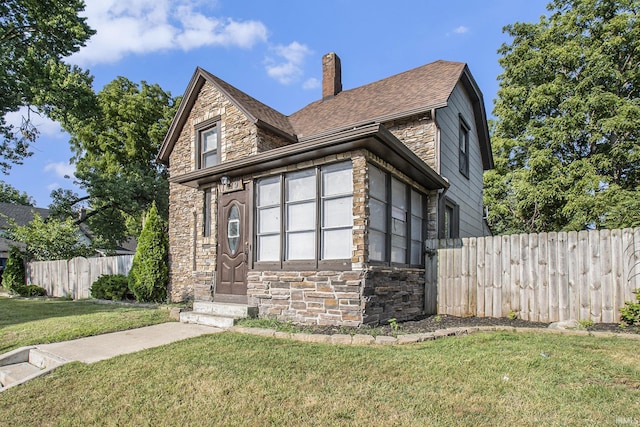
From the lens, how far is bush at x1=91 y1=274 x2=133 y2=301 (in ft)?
37.7

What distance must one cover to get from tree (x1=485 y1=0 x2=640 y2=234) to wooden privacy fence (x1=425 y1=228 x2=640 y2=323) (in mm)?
8928

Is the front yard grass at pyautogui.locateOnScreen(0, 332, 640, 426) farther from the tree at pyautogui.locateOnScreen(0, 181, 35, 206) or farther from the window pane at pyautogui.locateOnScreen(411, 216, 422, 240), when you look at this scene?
the tree at pyautogui.locateOnScreen(0, 181, 35, 206)

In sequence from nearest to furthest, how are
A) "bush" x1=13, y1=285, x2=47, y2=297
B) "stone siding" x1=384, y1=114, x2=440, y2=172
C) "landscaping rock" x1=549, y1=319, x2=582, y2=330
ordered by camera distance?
"landscaping rock" x1=549, y1=319, x2=582, y2=330 < "stone siding" x1=384, y1=114, x2=440, y2=172 < "bush" x1=13, y1=285, x2=47, y2=297

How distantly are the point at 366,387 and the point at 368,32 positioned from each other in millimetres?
8789

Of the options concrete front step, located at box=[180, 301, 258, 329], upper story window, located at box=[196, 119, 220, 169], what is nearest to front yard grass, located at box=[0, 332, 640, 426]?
concrete front step, located at box=[180, 301, 258, 329]

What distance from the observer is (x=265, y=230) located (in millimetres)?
7125

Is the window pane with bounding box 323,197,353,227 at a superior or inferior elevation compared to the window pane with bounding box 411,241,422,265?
superior

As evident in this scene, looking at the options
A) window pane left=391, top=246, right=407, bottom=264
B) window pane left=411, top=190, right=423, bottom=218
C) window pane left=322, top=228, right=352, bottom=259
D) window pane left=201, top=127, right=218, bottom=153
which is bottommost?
window pane left=391, top=246, right=407, bottom=264

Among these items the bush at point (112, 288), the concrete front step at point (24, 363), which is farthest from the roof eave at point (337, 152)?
the bush at point (112, 288)

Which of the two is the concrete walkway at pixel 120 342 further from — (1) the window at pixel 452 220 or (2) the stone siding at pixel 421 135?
(1) the window at pixel 452 220

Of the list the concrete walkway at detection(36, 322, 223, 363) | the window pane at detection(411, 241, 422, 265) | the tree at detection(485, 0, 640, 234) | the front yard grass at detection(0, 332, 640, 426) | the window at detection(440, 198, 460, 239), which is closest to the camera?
the front yard grass at detection(0, 332, 640, 426)

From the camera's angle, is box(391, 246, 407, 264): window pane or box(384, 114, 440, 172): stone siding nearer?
box(391, 246, 407, 264): window pane

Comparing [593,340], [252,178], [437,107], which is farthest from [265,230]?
[593,340]

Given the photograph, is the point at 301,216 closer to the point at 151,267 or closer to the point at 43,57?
the point at 151,267
